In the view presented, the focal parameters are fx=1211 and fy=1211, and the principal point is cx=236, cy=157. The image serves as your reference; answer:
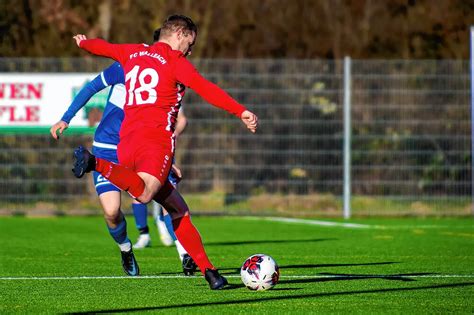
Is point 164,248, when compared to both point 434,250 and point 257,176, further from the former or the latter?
point 257,176

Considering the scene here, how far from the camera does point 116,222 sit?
34.1 ft

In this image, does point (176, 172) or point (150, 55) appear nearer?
point (150, 55)

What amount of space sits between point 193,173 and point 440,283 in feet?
38.6

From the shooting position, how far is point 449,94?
20.8 meters

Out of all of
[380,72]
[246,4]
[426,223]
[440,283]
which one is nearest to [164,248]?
[440,283]

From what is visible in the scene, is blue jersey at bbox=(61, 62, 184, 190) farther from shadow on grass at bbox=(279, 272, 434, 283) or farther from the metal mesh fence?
the metal mesh fence

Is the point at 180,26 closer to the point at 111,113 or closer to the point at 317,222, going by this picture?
the point at 111,113

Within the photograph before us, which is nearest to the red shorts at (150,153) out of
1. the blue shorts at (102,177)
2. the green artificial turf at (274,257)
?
the green artificial turf at (274,257)

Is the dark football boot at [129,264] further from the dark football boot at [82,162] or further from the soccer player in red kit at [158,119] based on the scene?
the dark football boot at [82,162]

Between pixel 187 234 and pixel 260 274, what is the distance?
62 cm

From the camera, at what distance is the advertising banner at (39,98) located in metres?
20.2

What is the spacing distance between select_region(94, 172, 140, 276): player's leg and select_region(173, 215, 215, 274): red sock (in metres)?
1.35

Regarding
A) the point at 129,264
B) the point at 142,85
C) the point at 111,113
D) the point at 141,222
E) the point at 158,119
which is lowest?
the point at 129,264

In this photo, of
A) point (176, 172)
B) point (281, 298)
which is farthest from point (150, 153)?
point (176, 172)
